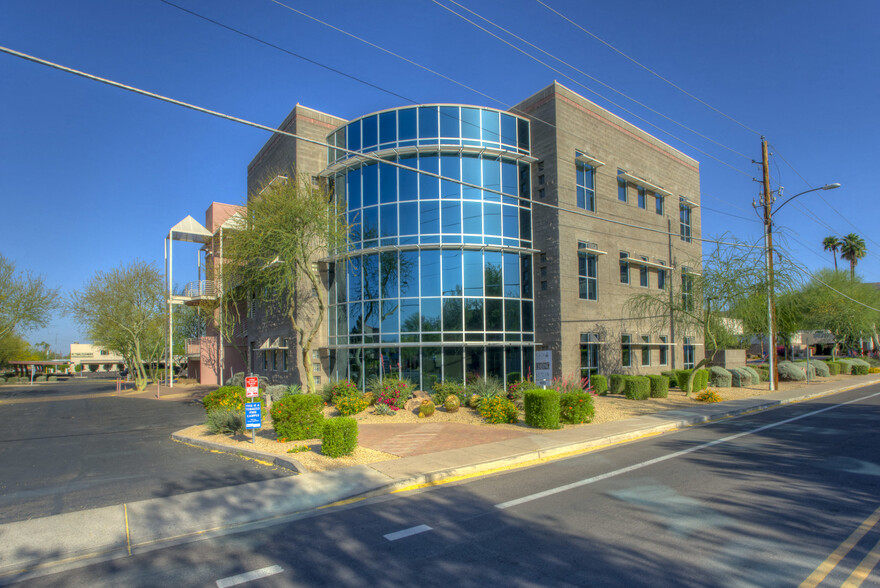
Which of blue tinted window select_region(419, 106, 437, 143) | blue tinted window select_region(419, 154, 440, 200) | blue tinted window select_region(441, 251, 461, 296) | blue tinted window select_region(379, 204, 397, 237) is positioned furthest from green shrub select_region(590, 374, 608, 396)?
blue tinted window select_region(419, 106, 437, 143)

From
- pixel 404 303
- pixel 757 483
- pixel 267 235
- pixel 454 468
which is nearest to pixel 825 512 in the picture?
pixel 757 483

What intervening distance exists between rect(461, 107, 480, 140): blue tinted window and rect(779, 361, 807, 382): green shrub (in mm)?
24410

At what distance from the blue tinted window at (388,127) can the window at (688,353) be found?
20478mm

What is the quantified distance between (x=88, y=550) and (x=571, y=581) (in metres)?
5.67

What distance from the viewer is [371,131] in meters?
21.5

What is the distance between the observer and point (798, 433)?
13039mm

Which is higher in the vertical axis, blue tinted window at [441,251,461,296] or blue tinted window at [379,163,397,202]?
blue tinted window at [379,163,397,202]

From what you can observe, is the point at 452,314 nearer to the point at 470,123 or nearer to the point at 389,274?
the point at 389,274

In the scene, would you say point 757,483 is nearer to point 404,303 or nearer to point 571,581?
point 571,581

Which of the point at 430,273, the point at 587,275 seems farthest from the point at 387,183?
the point at 587,275

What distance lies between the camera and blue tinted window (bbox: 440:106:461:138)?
20.5 meters

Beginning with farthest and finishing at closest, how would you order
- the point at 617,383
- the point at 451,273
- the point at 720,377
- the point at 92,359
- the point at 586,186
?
the point at 92,359 < the point at 720,377 < the point at 586,186 < the point at 617,383 < the point at 451,273

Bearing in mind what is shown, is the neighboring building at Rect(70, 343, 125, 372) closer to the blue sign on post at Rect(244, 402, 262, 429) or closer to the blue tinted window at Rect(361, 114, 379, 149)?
the blue tinted window at Rect(361, 114, 379, 149)

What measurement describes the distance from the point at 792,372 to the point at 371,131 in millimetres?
28350
